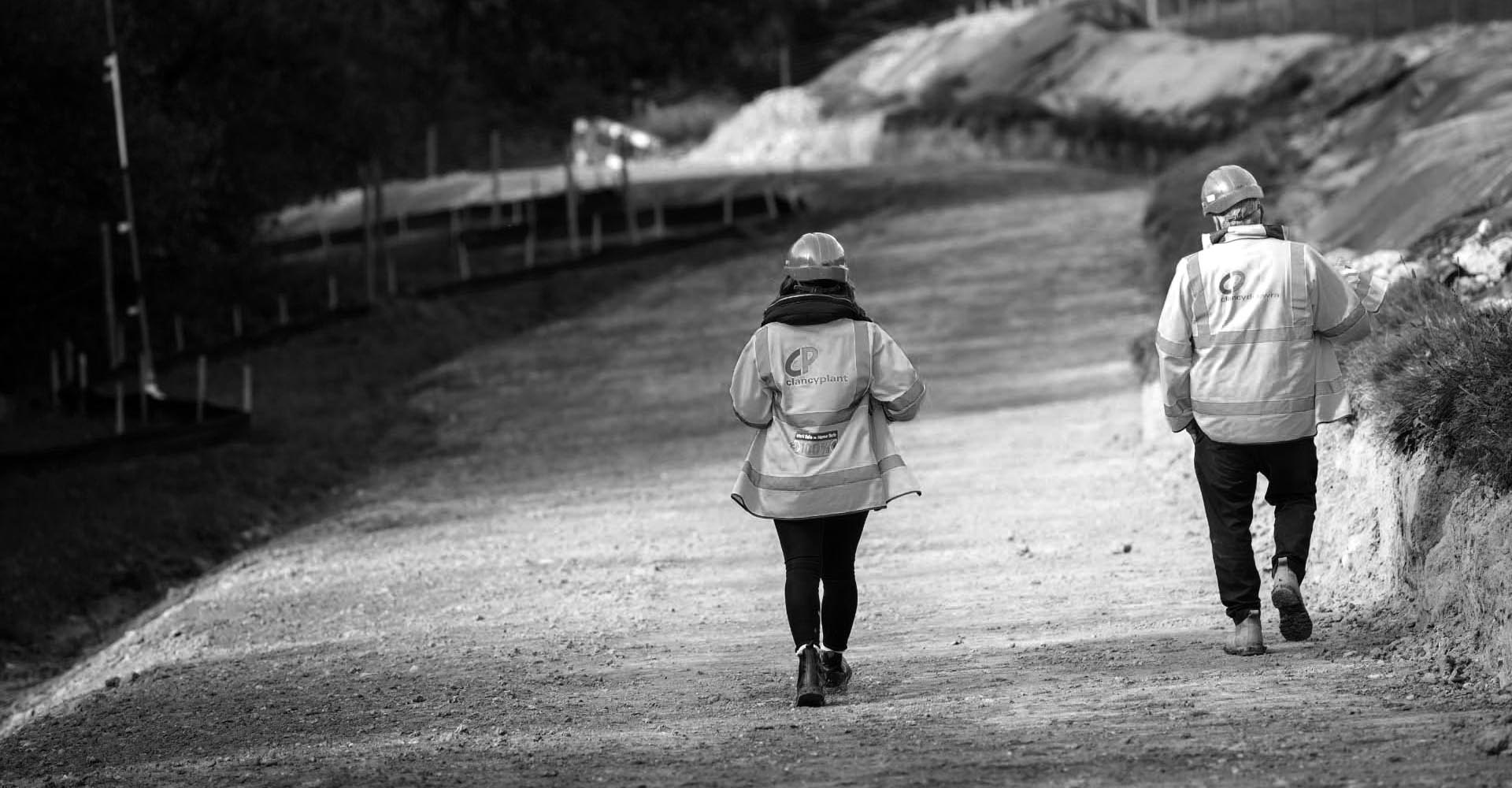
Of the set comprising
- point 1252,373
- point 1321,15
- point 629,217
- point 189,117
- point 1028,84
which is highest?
point 1321,15

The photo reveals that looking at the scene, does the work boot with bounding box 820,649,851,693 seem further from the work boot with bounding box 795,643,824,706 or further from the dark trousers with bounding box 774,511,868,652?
the work boot with bounding box 795,643,824,706

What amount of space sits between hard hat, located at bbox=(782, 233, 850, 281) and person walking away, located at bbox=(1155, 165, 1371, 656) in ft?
4.80

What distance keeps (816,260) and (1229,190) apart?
186 cm

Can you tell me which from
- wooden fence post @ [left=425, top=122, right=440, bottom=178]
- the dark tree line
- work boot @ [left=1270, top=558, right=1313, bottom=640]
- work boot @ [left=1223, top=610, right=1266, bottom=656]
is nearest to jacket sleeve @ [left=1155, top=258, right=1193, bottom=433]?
work boot @ [left=1270, top=558, right=1313, bottom=640]

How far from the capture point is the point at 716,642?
10031 millimetres

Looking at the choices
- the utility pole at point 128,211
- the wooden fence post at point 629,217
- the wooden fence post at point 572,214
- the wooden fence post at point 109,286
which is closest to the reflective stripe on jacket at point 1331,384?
the utility pole at point 128,211

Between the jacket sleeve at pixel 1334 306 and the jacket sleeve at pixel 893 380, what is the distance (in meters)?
1.76

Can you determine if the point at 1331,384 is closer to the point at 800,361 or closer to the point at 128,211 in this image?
the point at 800,361

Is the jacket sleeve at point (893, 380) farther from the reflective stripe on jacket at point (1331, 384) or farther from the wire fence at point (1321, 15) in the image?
the wire fence at point (1321, 15)

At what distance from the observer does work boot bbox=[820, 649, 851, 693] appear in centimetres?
809

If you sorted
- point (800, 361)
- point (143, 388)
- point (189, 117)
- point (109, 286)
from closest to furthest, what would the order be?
point (800, 361) → point (143, 388) → point (109, 286) → point (189, 117)

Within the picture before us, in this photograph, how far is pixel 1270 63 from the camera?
1619 inches

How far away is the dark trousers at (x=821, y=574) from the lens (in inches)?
311

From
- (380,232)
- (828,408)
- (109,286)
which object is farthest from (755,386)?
(380,232)
